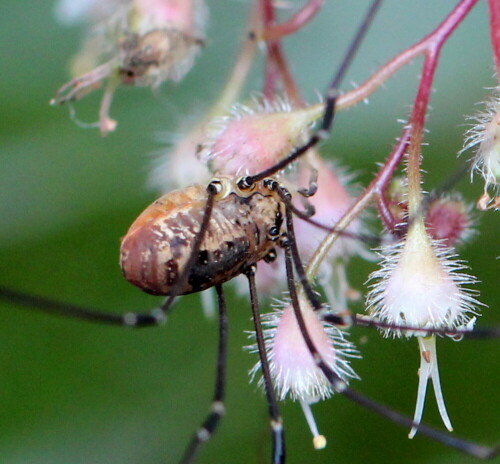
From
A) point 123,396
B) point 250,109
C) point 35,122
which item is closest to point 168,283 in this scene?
point 250,109

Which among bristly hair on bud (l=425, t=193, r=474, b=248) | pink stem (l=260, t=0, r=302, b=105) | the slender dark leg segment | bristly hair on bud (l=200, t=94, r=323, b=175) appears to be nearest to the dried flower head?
pink stem (l=260, t=0, r=302, b=105)

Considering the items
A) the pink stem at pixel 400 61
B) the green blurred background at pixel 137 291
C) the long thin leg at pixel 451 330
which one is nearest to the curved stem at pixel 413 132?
the pink stem at pixel 400 61

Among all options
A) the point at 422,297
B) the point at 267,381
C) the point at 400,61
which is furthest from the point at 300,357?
the point at 400,61

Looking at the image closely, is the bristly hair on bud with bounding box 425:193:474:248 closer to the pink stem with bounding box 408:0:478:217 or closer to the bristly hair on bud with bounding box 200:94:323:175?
the pink stem with bounding box 408:0:478:217

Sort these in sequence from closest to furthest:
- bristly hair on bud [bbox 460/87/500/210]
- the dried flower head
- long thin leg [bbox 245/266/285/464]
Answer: bristly hair on bud [bbox 460/87/500/210]
long thin leg [bbox 245/266/285/464]
the dried flower head

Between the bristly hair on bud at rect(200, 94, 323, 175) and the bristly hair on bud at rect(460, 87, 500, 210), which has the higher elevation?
the bristly hair on bud at rect(200, 94, 323, 175)

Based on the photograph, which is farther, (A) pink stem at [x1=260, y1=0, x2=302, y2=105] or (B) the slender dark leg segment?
(A) pink stem at [x1=260, y1=0, x2=302, y2=105]
